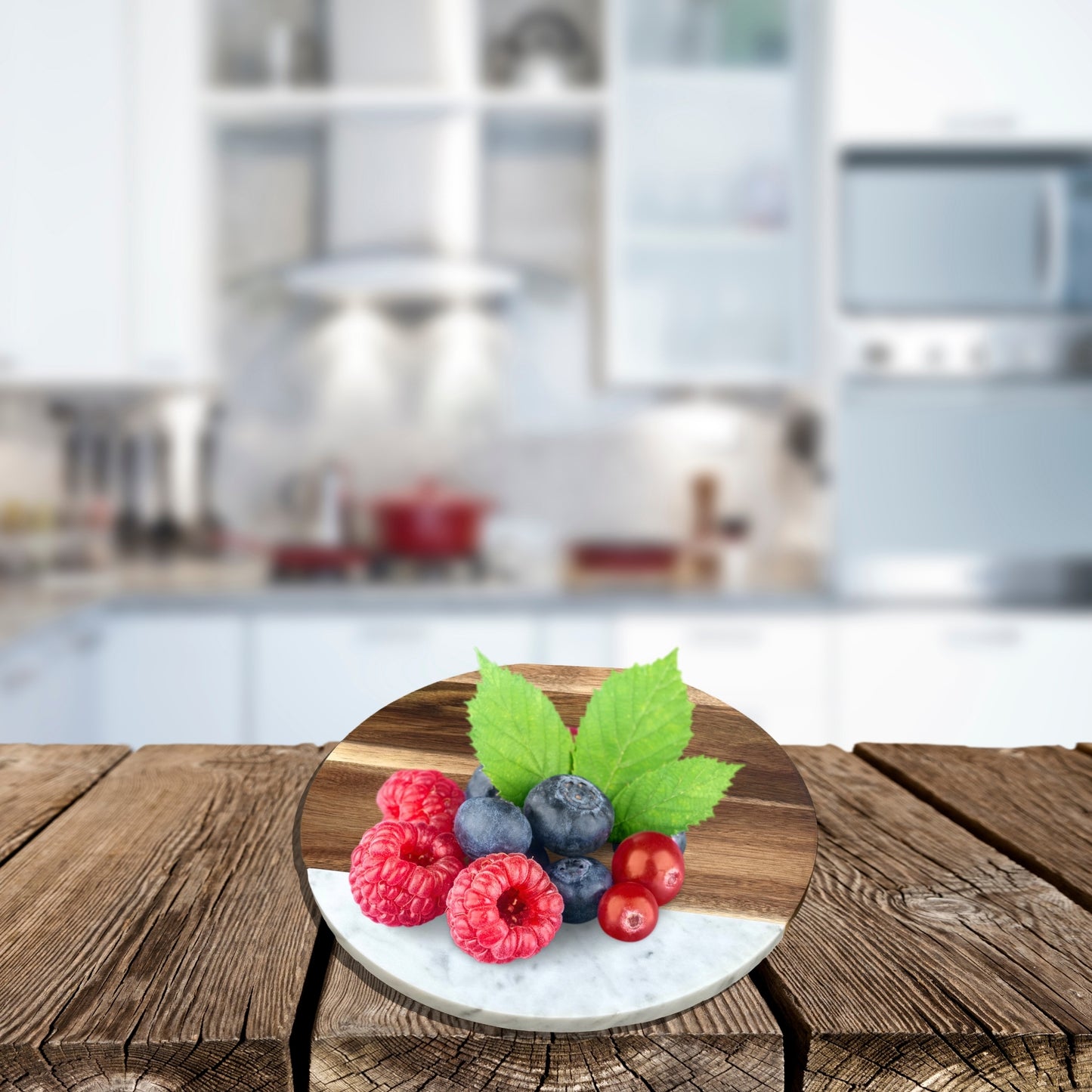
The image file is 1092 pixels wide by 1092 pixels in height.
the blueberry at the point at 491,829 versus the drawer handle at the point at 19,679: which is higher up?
the blueberry at the point at 491,829

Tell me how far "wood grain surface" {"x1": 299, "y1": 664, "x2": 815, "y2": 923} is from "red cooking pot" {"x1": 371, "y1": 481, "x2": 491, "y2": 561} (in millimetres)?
1814

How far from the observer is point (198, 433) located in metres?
2.84

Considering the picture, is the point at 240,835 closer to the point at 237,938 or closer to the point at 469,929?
the point at 237,938

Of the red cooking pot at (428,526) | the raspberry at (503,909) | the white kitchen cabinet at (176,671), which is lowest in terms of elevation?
the white kitchen cabinet at (176,671)

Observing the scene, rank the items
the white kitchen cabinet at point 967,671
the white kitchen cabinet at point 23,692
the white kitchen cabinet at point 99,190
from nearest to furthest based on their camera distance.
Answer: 1. the white kitchen cabinet at point 23,692
2. the white kitchen cabinet at point 967,671
3. the white kitchen cabinet at point 99,190

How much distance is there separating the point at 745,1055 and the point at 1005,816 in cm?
38

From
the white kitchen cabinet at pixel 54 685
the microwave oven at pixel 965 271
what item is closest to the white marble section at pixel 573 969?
the white kitchen cabinet at pixel 54 685

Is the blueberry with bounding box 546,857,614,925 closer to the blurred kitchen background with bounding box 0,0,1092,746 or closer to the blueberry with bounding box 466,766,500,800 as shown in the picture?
the blueberry with bounding box 466,766,500,800

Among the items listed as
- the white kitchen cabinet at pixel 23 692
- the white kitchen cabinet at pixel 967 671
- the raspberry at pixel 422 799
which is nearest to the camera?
the raspberry at pixel 422 799

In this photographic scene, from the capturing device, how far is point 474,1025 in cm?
47

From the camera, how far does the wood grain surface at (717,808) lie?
542 millimetres

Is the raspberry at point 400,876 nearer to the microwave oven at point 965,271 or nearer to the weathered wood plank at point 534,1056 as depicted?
the weathered wood plank at point 534,1056

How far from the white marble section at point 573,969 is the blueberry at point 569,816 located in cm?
4

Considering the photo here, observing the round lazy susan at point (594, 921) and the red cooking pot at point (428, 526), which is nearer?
the round lazy susan at point (594, 921)
